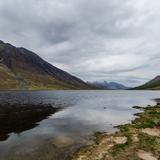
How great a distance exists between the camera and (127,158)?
25422mm

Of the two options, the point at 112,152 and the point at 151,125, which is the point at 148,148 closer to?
the point at 112,152

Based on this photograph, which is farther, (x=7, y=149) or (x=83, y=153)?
(x=7, y=149)

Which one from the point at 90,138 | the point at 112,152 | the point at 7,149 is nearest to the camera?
the point at 112,152

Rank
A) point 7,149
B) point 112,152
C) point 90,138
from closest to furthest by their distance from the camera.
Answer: point 112,152, point 7,149, point 90,138

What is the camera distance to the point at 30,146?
105ft

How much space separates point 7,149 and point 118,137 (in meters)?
16.2

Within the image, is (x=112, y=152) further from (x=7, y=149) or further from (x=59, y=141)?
(x=7, y=149)

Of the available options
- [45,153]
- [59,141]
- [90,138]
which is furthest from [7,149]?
[90,138]

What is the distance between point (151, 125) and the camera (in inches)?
1752

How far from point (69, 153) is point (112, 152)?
5165mm

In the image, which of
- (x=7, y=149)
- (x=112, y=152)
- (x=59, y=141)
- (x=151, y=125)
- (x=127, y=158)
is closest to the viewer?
(x=127, y=158)

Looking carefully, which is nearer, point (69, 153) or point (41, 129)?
point (69, 153)

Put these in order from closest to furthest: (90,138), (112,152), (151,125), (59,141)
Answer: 1. (112,152)
2. (59,141)
3. (90,138)
4. (151,125)

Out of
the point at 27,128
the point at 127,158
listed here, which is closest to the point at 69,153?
the point at 127,158
